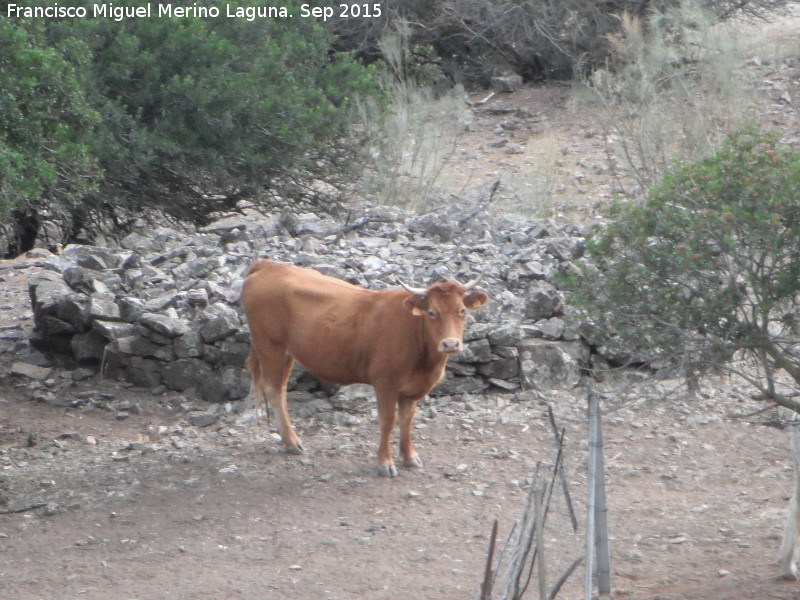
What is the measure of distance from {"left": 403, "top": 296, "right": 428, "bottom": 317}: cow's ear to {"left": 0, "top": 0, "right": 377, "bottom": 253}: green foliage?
4442mm

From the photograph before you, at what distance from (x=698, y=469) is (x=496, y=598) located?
2.97 metres

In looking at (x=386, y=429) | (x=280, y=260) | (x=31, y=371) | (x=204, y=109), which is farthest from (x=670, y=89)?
(x=386, y=429)

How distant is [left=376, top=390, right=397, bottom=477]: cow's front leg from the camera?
283 inches

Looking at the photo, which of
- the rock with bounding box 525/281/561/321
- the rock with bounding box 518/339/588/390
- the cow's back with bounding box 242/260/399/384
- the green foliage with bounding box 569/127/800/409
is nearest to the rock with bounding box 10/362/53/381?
the cow's back with bounding box 242/260/399/384

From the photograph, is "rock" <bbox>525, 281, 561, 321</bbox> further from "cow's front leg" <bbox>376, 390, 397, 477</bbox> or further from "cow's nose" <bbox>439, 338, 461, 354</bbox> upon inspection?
"cow's nose" <bbox>439, 338, 461, 354</bbox>

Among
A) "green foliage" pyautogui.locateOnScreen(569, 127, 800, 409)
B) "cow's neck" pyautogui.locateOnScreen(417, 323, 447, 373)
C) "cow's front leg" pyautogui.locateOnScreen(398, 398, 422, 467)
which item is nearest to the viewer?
"green foliage" pyautogui.locateOnScreen(569, 127, 800, 409)

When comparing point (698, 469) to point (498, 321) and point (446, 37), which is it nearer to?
point (498, 321)

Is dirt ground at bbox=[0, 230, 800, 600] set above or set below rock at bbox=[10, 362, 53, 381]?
below

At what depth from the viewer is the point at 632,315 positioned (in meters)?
4.92

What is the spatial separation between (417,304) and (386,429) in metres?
0.96

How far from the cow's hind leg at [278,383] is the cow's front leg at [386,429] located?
0.79 m

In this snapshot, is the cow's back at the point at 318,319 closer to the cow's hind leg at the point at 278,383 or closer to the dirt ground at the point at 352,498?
the cow's hind leg at the point at 278,383

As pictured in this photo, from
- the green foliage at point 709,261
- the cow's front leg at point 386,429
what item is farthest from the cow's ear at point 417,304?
the green foliage at point 709,261

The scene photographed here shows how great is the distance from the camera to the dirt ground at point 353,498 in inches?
225
